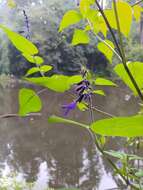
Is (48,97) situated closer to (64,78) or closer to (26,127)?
(26,127)

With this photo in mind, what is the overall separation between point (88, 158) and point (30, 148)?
0.88 metres

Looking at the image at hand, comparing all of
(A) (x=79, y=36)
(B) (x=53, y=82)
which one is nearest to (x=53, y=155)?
(A) (x=79, y=36)

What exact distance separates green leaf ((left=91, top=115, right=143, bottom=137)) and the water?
3699 millimetres

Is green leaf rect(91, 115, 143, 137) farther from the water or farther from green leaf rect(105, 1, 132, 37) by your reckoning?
the water

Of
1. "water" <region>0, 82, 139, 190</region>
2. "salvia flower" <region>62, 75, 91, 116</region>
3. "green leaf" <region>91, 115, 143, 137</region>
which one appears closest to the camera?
"green leaf" <region>91, 115, 143, 137</region>

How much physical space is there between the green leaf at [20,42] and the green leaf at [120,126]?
0.11 metres

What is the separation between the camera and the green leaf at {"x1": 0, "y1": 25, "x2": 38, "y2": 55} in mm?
277

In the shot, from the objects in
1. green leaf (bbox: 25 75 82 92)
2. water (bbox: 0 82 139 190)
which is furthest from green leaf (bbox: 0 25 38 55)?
water (bbox: 0 82 139 190)

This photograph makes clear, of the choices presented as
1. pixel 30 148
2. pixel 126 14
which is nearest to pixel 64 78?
pixel 126 14

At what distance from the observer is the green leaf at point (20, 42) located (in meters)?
0.28

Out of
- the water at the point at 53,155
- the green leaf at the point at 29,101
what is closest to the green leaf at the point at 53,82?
the green leaf at the point at 29,101

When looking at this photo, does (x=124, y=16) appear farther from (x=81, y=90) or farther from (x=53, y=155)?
(x=53, y=155)

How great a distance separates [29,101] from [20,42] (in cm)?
5

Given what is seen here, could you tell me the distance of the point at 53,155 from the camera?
512 centimetres
